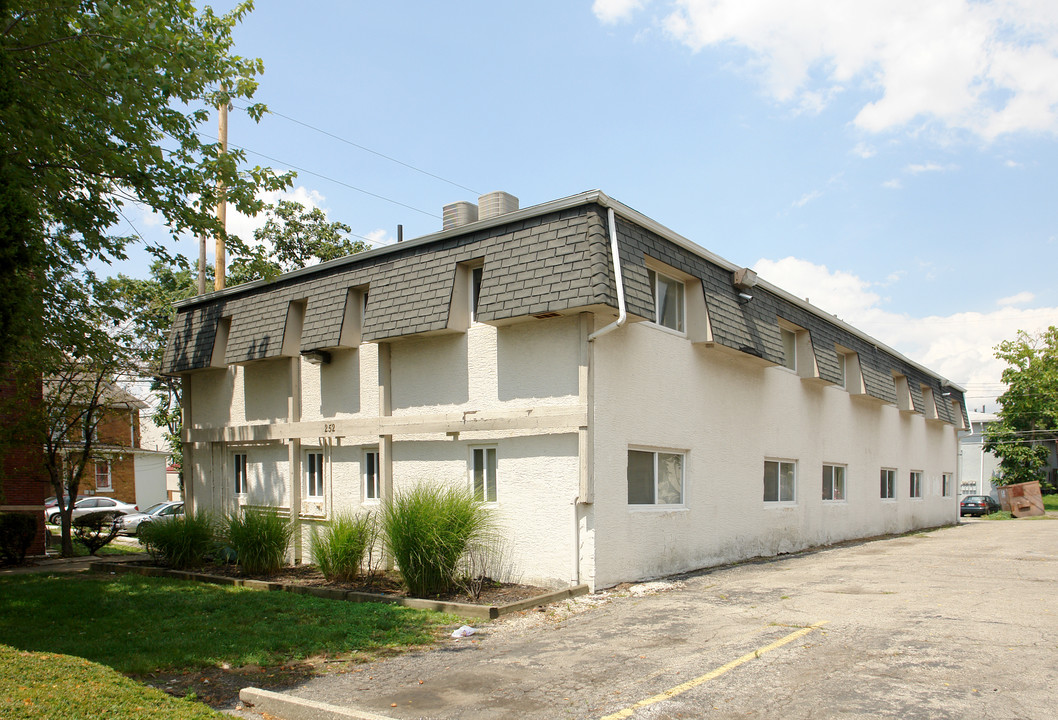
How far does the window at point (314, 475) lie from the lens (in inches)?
595

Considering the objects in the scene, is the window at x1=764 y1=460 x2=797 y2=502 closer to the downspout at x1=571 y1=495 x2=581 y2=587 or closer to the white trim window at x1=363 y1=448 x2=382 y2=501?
the downspout at x1=571 y1=495 x2=581 y2=587

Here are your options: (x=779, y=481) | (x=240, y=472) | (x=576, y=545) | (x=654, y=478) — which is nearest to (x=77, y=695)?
(x=576, y=545)

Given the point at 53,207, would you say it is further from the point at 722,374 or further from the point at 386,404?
the point at 722,374

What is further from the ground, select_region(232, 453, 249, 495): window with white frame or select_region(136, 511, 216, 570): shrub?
select_region(232, 453, 249, 495): window with white frame

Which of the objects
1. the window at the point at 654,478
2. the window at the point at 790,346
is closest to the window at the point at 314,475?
the window at the point at 654,478

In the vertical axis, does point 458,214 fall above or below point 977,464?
above

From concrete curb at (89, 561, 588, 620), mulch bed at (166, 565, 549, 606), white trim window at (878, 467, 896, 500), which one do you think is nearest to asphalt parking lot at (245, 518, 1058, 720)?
concrete curb at (89, 561, 588, 620)

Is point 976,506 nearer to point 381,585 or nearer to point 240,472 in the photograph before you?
point 240,472

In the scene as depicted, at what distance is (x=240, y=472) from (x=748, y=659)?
12557 millimetres

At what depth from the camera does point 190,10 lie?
40.4 feet

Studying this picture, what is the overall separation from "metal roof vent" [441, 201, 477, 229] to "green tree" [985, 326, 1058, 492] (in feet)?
145

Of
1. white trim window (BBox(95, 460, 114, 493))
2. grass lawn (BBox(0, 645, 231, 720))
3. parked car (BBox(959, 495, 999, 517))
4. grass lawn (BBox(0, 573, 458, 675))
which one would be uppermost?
grass lawn (BBox(0, 645, 231, 720))

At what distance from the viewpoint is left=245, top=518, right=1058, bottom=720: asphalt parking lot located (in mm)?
6000

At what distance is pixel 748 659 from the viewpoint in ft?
23.8
